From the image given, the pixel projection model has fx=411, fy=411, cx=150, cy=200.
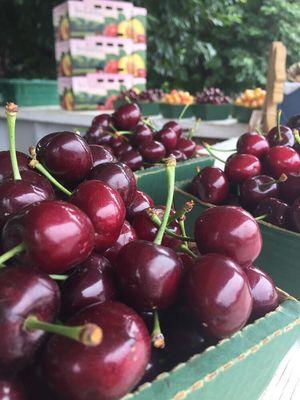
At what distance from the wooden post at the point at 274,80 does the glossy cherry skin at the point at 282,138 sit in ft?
2.20

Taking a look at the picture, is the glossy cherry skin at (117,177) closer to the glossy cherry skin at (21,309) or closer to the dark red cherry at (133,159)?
the glossy cherry skin at (21,309)

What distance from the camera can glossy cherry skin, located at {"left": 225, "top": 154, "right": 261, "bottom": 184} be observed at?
0.95 metres

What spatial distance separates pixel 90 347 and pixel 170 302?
12cm

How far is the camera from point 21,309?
33 centimetres

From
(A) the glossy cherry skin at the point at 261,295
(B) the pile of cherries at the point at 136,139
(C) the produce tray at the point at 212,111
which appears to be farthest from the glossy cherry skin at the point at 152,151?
(C) the produce tray at the point at 212,111

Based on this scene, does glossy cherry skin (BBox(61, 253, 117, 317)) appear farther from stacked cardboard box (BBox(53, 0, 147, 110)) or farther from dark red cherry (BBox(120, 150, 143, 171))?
stacked cardboard box (BBox(53, 0, 147, 110))

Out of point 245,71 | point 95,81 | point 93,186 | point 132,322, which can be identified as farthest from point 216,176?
point 245,71

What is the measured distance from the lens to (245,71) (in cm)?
510

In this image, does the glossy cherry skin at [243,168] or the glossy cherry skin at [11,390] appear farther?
the glossy cherry skin at [243,168]

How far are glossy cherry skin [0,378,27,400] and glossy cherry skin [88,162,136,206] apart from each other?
0.28 metres

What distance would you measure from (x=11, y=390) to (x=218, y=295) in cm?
20

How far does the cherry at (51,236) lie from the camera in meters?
0.37

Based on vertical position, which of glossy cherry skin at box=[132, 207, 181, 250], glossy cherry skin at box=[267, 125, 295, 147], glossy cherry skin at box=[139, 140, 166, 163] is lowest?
glossy cherry skin at box=[139, 140, 166, 163]

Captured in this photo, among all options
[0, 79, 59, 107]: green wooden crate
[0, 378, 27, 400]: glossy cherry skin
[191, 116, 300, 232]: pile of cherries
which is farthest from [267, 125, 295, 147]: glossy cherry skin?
[0, 79, 59, 107]: green wooden crate
